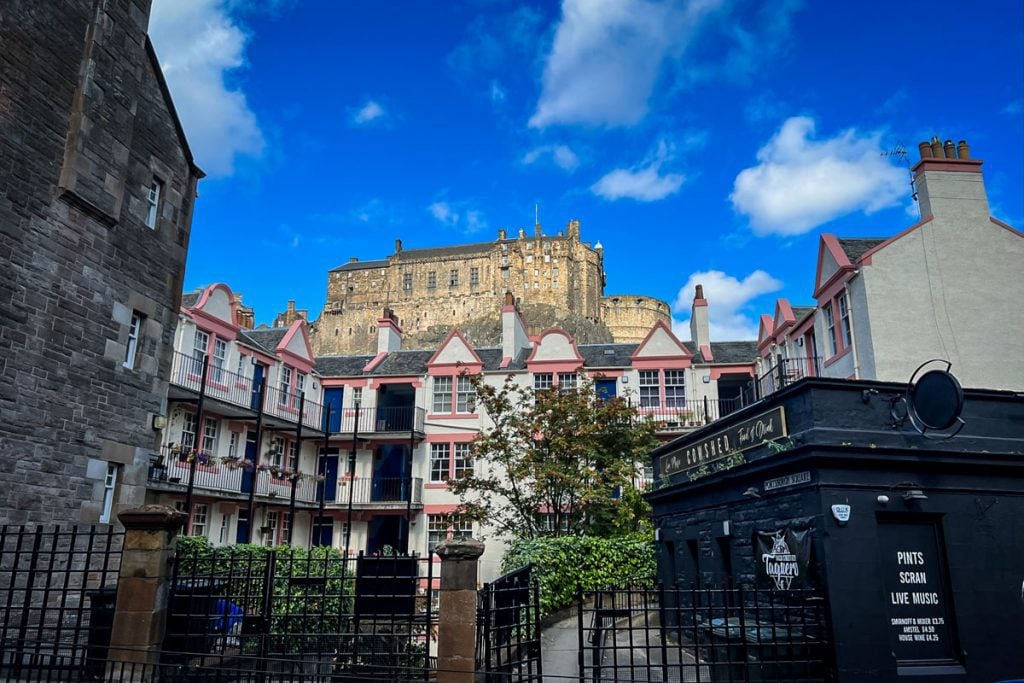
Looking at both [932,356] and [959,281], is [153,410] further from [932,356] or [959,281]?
[959,281]

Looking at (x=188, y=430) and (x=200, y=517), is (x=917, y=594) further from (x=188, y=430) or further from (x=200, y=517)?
(x=200, y=517)

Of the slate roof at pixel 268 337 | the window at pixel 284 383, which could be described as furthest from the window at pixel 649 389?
the slate roof at pixel 268 337

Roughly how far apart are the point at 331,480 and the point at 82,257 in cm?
1911

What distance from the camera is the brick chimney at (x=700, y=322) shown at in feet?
103

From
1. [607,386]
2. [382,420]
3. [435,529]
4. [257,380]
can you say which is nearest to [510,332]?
[607,386]

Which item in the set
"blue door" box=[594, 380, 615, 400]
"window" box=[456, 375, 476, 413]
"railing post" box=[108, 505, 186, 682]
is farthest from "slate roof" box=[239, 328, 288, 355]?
"railing post" box=[108, 505, 186, 682]

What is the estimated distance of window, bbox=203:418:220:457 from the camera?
25.4m

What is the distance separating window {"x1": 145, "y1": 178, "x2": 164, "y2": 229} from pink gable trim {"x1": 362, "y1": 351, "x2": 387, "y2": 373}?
17.2 meters

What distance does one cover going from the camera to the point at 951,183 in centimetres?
2066

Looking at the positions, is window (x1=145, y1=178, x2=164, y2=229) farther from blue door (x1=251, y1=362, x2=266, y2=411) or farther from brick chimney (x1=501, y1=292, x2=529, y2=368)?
brick chimney (x1=501, y1=292, x2=529, y2=368)

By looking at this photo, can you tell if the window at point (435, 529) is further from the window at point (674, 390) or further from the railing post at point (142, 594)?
the railing post at point (142, 594)

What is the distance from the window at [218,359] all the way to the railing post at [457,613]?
1950 cm

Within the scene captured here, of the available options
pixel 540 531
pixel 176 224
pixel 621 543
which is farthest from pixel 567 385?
pixel 176 224

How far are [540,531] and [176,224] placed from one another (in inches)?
552
